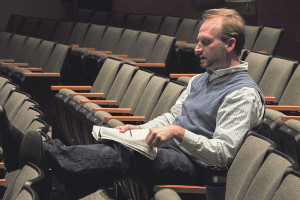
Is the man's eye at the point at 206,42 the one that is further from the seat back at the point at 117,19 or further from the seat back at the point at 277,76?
the seat back at the point at 117,19

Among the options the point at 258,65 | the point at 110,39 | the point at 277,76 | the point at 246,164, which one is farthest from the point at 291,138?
the point at 110,39

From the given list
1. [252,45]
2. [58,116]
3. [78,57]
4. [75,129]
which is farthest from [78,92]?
[252,45]

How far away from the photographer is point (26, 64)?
253 centimetres

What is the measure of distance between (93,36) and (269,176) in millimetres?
2270

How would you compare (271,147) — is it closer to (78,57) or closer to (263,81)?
(263,81)

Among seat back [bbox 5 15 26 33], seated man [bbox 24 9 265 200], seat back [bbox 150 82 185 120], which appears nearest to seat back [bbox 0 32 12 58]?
seat back [bbox 5 15 26 33]

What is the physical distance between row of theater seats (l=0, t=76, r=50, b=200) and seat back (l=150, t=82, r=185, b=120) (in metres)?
0.28

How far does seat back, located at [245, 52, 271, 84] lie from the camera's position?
1.69 meters

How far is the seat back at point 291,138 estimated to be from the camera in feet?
3.71

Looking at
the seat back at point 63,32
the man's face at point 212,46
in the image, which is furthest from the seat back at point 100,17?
the man's face at point 212,46

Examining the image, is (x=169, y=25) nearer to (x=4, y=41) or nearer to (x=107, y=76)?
(x=4, y=41)

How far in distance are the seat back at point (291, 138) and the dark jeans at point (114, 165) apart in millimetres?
260

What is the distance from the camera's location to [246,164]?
833mm

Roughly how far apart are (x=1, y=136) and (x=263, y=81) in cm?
81
